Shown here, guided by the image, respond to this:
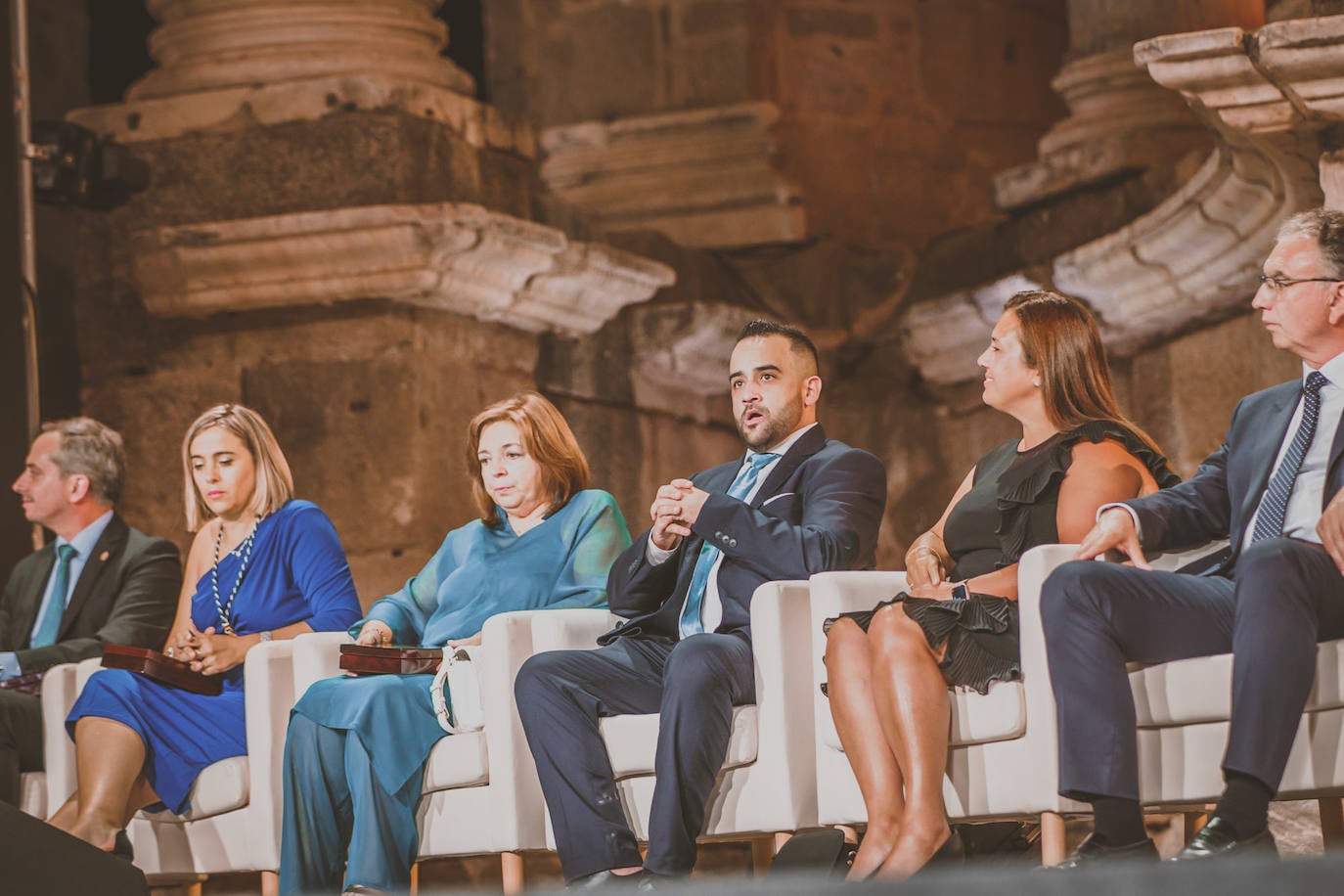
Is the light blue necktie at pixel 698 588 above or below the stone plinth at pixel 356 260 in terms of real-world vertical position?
below

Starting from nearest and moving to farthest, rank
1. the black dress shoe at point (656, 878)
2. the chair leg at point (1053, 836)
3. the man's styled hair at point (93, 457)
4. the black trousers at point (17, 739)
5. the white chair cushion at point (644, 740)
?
the chair leg at point (1053, 836) → the black dress shoe at point (656, 878) → the white chair cushion at point (644, 740) → the black trousers at point (17, 739) → the man's styled hair at point (93, 457)

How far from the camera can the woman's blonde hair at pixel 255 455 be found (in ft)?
16.5

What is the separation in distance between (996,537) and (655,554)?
708mm

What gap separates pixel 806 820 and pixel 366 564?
293 cm

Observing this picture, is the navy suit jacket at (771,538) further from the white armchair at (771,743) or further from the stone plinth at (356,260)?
the stone plinth at (356,260)

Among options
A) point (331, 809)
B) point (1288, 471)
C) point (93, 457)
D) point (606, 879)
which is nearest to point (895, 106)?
point (93, 457)

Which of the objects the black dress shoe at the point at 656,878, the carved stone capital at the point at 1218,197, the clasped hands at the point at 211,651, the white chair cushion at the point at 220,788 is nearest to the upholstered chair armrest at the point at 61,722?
the clasped hands at the point at 211,651

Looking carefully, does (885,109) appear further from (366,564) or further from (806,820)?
(806,820)

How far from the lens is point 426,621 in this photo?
15.8 ft

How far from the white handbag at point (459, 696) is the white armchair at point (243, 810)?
1.48 ft

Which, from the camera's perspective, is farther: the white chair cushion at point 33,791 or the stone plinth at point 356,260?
the stone plinth at point 356,260

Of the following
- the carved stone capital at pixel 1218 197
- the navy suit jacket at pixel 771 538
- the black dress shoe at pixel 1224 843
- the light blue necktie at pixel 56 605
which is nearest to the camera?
the black dress shoe at pixel 1224 843

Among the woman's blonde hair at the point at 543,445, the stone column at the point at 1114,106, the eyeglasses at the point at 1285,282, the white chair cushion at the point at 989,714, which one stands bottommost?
the white chair cushion at the point at 989,714

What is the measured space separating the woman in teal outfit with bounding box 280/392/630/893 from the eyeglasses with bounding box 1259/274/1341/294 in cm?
162
